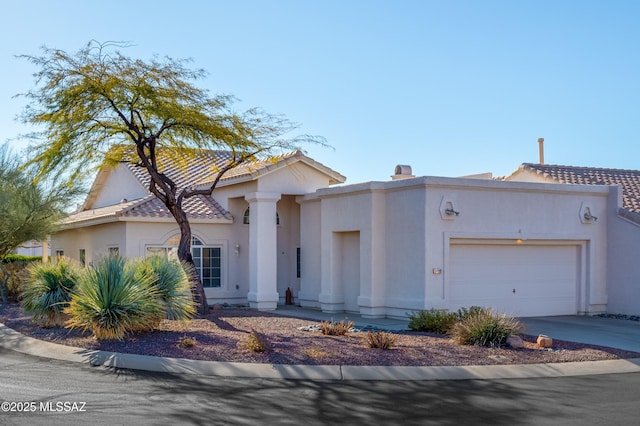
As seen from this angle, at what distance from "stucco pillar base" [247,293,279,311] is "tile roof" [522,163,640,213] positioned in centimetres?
Result: 1092

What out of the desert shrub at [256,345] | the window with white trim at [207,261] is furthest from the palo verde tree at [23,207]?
the desert shrub at [256,345]

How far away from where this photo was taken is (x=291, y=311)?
22234mm

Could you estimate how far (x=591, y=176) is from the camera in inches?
1037

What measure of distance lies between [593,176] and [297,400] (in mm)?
19880

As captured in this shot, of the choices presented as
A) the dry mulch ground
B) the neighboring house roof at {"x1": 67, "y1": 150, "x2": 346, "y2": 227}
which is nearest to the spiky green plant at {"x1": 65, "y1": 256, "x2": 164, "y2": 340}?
the dry mulch ground

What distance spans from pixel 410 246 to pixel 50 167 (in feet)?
31.7

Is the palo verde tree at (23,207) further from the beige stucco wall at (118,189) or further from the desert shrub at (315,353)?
the desert shrub at (315,353)

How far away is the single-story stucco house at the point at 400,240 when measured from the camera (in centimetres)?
1948

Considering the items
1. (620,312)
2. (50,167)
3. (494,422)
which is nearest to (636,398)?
(494,422)

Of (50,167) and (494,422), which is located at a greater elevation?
(50,167)

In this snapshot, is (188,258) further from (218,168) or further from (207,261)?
(218,168)

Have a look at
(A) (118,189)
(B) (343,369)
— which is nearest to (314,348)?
(B) (343,369)

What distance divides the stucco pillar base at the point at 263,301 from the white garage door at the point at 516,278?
5954 millimetres

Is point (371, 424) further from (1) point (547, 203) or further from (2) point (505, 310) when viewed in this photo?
(1) point (547, 203)
